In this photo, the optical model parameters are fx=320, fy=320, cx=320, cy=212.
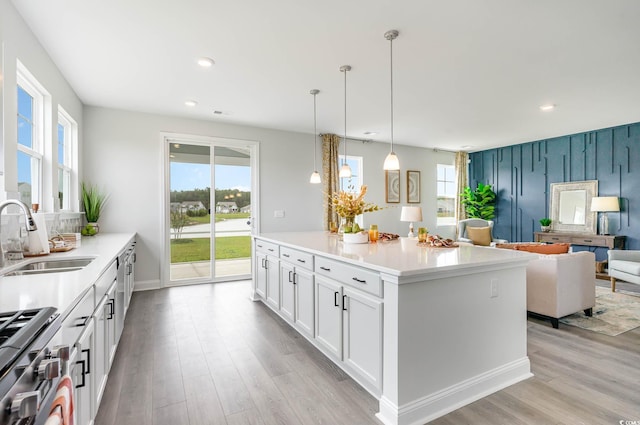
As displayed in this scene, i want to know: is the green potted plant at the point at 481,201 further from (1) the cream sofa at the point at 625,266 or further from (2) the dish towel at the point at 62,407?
(2) the dish towel at the point at 62,407

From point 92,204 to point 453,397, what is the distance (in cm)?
475

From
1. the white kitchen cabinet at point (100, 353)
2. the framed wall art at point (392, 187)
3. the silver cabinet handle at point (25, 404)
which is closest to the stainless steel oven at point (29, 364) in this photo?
the silver cabinet handle at point (25, 404)

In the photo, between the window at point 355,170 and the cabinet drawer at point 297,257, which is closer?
the cabinet drawer at point 297,257

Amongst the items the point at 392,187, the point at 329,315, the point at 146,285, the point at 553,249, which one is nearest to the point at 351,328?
the point at 329,315

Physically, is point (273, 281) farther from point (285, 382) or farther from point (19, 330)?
point (19, 330)

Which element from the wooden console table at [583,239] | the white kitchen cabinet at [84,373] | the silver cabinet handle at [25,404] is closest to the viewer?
the silver cabinet handle at [25,404]

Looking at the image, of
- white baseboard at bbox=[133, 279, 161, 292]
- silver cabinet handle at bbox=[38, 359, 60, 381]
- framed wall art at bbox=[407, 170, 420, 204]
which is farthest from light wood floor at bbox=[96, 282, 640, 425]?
framed wall art at bbox=[407, 170, 420, 204]

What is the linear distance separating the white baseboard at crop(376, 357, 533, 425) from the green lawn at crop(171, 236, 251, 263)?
4.10 metres

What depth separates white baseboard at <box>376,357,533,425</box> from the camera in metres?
1.81

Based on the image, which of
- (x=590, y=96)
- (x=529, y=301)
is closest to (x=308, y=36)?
(x=529, y=301)

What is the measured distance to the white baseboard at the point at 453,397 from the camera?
5.92 ft

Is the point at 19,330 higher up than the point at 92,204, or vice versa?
the point at 92,204

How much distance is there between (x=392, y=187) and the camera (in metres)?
7.16

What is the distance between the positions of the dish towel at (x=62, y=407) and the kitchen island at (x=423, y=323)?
142cm
